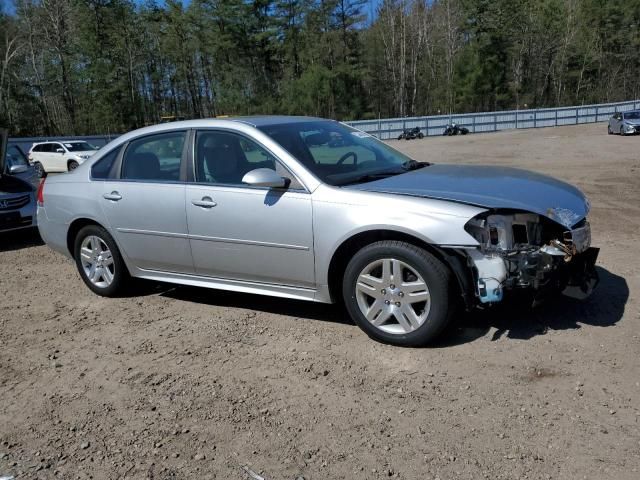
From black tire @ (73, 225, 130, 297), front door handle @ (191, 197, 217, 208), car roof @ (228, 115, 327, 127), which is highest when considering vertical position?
car roof @ (228, 115, 327, 127)

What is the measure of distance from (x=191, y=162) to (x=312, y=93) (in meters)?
66.4

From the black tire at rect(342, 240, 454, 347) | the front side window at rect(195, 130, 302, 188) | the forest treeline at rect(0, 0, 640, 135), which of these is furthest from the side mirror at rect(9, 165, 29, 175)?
the forest treeline at rect(0, 0, 640, 135)

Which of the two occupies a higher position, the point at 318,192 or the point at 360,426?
the point at 318,192

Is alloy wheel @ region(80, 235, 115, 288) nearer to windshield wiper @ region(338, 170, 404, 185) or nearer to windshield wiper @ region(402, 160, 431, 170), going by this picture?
windshield wiper @ region(338, 170, 404, 185)

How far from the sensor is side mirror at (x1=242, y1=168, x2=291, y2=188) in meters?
4.17

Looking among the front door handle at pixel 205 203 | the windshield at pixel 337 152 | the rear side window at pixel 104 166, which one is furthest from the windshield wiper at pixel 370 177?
the rear side window at pixel 104 166

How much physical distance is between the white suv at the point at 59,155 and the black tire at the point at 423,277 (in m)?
23.9

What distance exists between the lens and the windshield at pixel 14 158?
29.9 ft

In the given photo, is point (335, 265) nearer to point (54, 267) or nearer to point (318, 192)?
point (318, 192)

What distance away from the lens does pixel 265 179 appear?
4.18m

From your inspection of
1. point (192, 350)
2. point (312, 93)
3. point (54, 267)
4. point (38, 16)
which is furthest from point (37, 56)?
point (192, 350)

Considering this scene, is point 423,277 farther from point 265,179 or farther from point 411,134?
point 411,134

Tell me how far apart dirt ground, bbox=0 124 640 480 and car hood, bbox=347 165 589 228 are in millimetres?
850

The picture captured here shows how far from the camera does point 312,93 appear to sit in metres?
69.0
